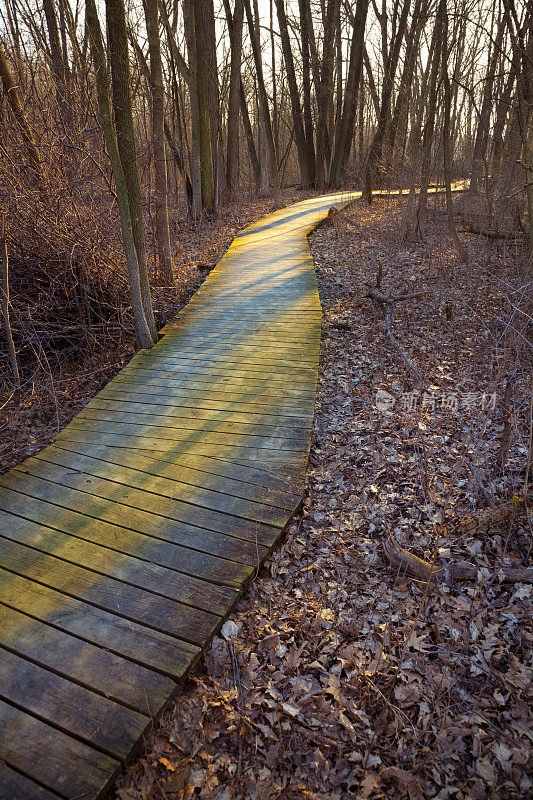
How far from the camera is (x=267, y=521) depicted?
3.50m

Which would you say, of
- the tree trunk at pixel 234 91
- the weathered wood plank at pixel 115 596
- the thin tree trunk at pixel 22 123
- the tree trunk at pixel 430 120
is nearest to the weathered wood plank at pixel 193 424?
the weathered wood plank at pixel 115 596

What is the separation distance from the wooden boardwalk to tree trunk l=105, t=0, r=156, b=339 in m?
1.80

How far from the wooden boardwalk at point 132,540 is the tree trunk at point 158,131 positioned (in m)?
2.96

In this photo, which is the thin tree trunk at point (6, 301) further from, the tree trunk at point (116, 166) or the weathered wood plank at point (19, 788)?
the weathered wood plank at point (19, 788)

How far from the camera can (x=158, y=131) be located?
738 centimetres

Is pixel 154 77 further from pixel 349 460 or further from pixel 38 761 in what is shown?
pixel 38 761

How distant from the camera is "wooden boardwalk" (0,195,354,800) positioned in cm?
222

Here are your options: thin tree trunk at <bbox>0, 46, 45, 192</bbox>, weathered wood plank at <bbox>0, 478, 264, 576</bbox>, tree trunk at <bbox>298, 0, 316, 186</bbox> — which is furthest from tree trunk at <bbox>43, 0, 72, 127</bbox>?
tree trunk at <bbox>298, 0, 316, 186</bbox>

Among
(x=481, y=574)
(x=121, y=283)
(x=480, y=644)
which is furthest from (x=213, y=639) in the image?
(x=121, y=283)

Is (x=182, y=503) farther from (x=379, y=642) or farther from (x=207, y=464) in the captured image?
(x=379, y=642)

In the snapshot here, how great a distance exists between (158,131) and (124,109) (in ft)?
6.79

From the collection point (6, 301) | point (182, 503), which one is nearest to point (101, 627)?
point (182, 503)

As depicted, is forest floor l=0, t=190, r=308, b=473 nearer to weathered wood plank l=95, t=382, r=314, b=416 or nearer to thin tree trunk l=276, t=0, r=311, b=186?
weathered wood plank l=95, t=382, r=314, b=416

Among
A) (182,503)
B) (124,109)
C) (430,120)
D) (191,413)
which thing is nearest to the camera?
(182,503)
